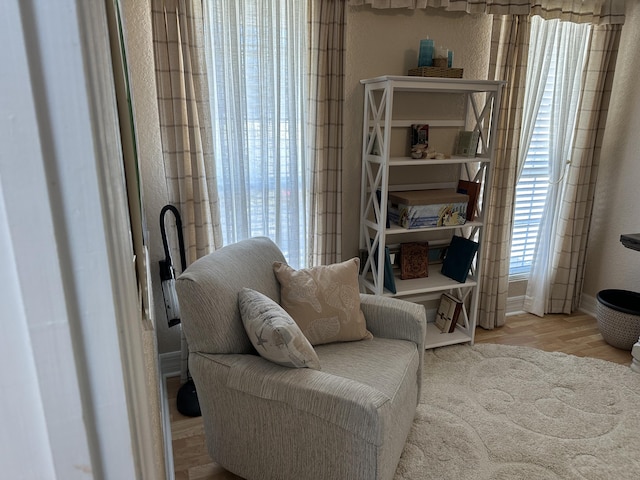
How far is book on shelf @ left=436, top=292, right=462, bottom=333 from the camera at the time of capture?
302cm

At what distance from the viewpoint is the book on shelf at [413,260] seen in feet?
9.60

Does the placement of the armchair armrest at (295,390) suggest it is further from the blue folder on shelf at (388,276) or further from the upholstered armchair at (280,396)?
the blue folder on shelf at (388,276)

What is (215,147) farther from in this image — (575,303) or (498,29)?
(575,303)

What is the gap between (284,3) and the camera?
7.83 feet

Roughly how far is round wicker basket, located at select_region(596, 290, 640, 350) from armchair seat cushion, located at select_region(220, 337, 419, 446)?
185 centimetres

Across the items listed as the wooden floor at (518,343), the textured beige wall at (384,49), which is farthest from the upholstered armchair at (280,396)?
the textured beige wall at (384,49)

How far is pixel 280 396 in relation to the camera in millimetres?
1575

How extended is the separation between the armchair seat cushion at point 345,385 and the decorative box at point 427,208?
95cm

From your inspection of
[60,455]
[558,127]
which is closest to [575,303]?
[558,127]

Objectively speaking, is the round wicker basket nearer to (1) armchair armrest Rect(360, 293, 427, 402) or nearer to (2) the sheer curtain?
(2) the sheer curtain

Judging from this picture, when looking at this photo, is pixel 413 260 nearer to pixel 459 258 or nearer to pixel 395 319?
pixel 459 258

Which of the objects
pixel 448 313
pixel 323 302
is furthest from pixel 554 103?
pixel 323 302

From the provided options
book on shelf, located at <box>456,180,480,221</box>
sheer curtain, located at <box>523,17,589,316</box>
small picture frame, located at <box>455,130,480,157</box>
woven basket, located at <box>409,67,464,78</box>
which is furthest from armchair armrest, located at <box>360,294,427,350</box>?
sheer curtain, located at <box>523,17,589,316</box>

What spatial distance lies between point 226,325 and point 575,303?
3148 millimetres
